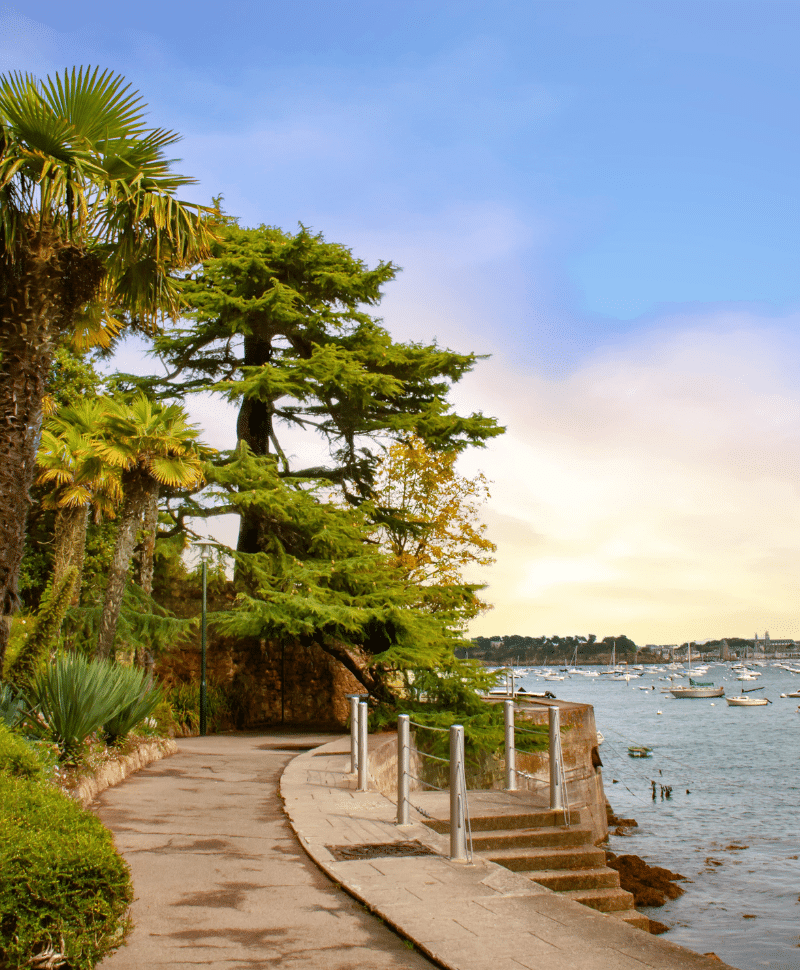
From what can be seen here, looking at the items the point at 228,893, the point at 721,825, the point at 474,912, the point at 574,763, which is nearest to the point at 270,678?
the point at 574,763

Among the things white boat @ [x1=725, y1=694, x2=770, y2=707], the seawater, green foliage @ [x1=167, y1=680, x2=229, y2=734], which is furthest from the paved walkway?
white boat @ [x1=725, y1=694, x2=770, y2=707]

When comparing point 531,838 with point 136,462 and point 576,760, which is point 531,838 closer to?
point 136,462

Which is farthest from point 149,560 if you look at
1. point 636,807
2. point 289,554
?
point 636,807

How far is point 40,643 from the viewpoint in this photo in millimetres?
11336

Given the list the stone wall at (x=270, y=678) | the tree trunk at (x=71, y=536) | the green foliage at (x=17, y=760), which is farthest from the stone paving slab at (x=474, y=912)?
the stone wall at (x=270, y=678)

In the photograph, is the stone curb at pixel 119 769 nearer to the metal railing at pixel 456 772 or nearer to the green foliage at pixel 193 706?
the metal railing at pixel 456 772

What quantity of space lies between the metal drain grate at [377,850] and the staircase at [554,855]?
85 cm

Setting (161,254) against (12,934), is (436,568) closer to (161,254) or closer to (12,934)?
(161,254)

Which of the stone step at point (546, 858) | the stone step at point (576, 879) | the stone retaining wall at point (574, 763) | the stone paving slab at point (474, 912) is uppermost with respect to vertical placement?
the stone paving slab at point (474, 912)

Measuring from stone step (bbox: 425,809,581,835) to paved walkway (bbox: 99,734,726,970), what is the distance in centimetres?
55

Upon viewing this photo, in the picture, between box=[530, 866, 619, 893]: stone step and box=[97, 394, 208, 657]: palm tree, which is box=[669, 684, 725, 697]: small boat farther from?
box=[530, 866, 619, 893]: stone step

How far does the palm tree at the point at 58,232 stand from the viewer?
8547 mm

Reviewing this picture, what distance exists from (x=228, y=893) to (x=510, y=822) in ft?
13.7

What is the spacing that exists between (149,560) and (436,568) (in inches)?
429
